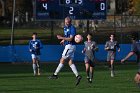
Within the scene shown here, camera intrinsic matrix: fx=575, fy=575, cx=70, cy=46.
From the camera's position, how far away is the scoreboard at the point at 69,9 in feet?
124

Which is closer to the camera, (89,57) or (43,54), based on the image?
(89,57)

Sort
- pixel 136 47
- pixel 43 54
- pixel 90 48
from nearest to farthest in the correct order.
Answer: pixel 136 47, pixel 90 48, pixel 43 54

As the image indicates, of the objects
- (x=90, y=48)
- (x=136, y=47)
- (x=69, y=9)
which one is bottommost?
(x=90, y=48)

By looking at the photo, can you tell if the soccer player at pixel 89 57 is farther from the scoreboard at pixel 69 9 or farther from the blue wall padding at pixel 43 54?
the blue wall padding at pixel 43 54

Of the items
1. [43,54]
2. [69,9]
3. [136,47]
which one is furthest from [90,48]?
[43,54]

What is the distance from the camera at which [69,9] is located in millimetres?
38062

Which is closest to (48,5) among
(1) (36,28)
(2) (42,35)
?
(2) (42,35)

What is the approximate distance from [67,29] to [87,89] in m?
2.62

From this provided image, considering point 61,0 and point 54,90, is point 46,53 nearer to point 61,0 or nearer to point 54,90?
point 61,0

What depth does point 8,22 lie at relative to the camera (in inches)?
3676

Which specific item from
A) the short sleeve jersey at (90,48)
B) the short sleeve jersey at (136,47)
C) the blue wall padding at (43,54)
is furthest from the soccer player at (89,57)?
the blue wall padding at (43,54)

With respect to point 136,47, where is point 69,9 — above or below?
above

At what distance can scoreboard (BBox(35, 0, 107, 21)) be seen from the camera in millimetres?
37906

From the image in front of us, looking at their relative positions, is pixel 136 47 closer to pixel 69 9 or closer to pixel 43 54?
pixel 69 9
